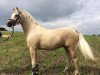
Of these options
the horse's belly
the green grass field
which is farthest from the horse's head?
the green grass field

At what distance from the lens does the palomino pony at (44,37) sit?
452 inches

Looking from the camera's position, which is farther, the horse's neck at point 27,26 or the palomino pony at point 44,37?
the horse's neck at point 27,26

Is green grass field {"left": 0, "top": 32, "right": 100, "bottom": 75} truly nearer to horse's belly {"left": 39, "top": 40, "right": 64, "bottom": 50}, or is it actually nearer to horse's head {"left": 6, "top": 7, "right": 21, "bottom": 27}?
horse's belly {"left": 39, "top": 40, "right": 64, "bottom": 50}

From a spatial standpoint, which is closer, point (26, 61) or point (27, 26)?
point (27, 26)

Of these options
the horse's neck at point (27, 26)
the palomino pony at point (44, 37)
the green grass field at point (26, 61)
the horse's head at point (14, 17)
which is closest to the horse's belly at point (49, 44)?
the palomino pony at point (44, 37)

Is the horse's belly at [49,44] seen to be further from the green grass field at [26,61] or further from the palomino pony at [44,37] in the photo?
the green grass field at [26,61]

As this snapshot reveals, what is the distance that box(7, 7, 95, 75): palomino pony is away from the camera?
11477mm

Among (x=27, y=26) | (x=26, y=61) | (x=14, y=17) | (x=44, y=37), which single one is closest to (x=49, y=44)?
(x=44, y=37)

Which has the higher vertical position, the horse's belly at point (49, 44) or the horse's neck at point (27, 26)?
the horse's neck at point (27, 26)

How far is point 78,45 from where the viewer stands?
1191 centimetres

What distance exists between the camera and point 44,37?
11.5 metres

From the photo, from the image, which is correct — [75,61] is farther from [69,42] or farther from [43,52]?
[43,52]

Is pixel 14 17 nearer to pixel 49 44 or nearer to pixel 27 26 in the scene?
pixel 27 26

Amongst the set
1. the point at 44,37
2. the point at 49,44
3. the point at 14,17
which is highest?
the point at 14,17
